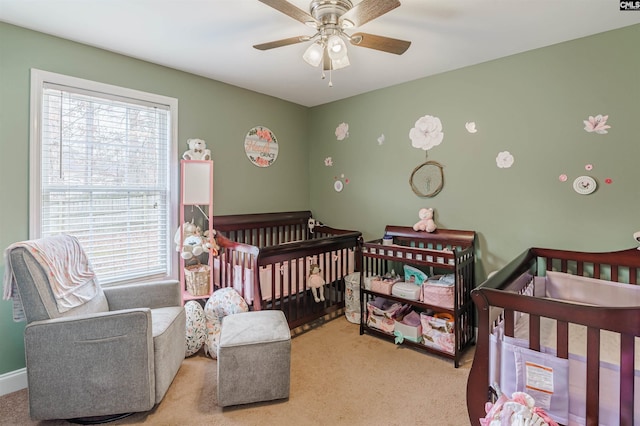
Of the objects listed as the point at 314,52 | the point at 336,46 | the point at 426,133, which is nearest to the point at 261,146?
Result: the point at 426,133

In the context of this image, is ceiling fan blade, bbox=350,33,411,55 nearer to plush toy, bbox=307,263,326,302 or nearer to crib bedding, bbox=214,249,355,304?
crib bedding, bbox=214,249,355,304

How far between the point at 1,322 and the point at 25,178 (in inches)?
37.2

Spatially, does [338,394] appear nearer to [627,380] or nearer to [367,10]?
[627,380]

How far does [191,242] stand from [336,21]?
2028 mm

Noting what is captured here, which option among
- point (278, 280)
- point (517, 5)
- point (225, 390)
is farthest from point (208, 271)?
point (517, 5)

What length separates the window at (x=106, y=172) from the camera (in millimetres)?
2197

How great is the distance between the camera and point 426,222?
2969 millimetres

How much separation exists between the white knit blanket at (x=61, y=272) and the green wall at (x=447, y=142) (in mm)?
400

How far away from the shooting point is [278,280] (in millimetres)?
2682

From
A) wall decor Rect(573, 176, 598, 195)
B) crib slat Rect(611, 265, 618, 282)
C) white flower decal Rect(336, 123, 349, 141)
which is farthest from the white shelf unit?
crib slat Rect(611, 265, 618, 282)

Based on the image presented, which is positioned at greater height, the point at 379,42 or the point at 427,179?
the point at 379,42

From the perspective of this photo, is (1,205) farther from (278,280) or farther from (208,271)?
(278,280)

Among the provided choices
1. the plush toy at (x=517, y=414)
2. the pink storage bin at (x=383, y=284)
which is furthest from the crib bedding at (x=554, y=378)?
the pink storage bin at (x=383, y=284)

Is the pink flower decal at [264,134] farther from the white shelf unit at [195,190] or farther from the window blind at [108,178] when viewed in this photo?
the window blind at [108,178]
